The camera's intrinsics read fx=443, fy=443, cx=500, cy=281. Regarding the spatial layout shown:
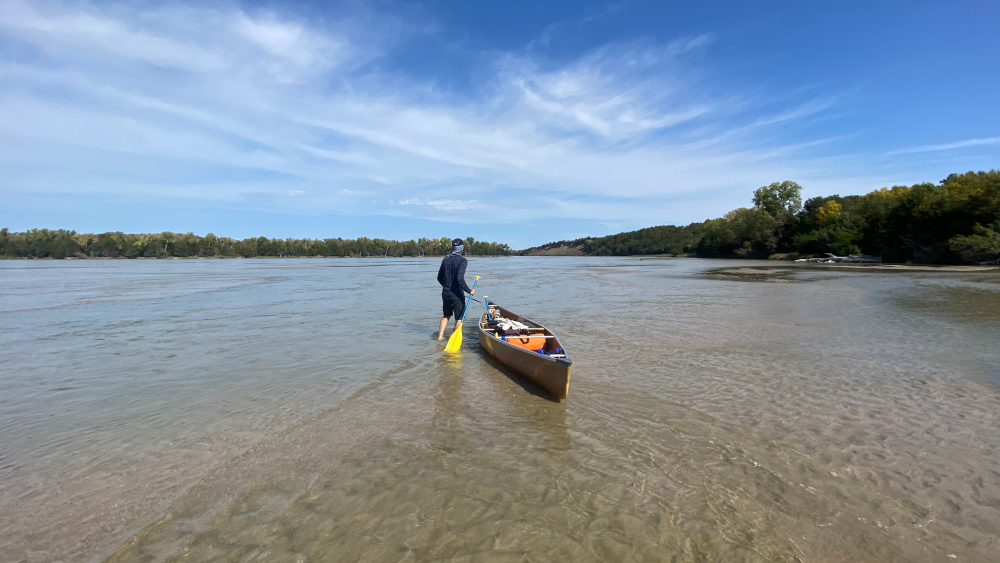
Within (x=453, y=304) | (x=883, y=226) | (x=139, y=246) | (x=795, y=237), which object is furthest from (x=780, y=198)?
(x=139, y=246)

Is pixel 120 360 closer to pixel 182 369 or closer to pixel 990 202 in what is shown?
pixel 182 369

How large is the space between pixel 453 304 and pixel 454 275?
2.69ft

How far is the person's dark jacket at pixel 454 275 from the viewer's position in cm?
1054

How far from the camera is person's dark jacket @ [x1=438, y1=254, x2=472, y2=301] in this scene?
34.6 ft

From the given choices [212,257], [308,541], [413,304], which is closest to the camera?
[308,541]

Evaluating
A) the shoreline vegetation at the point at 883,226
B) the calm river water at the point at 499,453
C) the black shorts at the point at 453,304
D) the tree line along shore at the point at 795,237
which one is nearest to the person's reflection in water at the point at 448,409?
the calm river water at the point at 499,453

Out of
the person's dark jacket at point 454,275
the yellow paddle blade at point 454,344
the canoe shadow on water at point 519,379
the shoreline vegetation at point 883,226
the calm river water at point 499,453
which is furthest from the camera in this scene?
the shoreline vegetation at point 883,226

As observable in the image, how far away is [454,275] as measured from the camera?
417 inches

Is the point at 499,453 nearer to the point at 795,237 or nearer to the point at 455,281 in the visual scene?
the point at 455,281

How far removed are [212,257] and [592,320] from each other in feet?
533

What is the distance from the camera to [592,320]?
50.0ft

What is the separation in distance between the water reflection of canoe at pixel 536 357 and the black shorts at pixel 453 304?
0.68 m

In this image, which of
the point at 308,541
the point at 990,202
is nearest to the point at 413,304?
the point at 308,541

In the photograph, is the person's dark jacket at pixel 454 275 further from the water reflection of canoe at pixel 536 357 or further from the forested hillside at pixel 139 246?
the forested hillside at pixel 139 246
